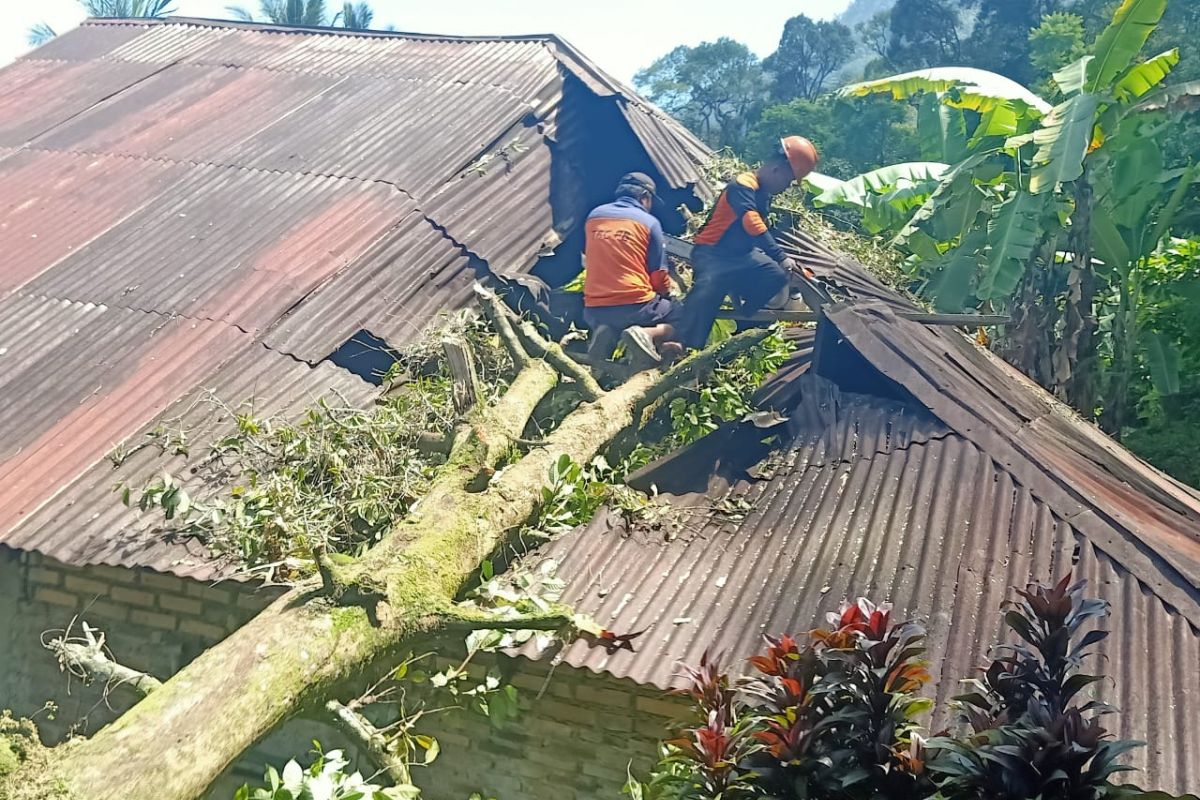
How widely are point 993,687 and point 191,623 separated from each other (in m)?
3.96

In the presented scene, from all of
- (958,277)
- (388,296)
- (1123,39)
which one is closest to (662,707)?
(388,296)

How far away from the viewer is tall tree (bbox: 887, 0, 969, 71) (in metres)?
28.9

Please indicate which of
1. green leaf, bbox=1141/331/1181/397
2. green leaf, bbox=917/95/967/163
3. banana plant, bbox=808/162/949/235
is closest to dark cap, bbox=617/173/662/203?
banana plant, bbox=808/162/949/235

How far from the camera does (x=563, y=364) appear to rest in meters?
6.08

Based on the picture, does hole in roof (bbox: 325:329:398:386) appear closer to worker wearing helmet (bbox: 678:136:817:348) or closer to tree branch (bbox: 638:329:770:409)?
tree branch (bbox: 638:329:770:409)

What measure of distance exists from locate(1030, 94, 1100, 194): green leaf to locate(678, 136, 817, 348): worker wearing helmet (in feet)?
10.5

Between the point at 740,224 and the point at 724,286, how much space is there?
0.46 metres

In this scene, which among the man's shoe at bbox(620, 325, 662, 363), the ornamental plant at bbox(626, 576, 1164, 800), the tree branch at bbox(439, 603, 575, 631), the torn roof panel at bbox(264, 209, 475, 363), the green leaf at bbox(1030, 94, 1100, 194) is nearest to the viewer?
the ornamental plant at bbox(626, 576, 1164, 800)

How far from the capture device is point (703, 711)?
11.7 ft

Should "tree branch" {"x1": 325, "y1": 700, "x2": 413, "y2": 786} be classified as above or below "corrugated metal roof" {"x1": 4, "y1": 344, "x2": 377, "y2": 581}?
below

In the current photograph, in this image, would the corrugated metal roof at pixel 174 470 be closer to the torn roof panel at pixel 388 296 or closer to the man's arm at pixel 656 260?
the torn roof panel at pixel 388 296

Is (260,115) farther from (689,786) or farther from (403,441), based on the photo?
(689,786)

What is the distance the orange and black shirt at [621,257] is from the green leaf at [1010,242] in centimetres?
406

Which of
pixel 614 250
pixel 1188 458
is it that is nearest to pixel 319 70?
pixel 614 250
